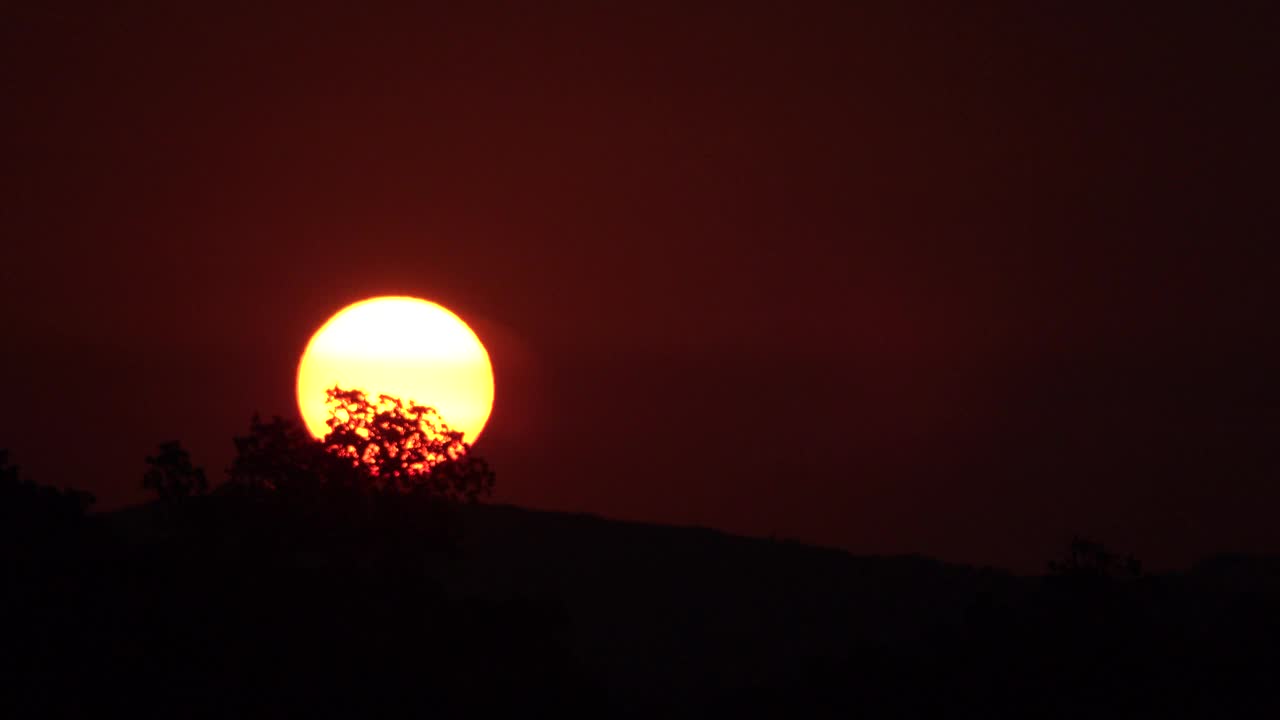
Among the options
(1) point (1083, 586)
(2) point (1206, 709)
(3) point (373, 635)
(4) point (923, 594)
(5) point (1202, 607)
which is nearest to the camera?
(3) point (373, 635)

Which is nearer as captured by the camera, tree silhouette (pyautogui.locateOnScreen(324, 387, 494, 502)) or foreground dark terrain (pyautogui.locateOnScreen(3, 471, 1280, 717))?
foreground dark terrain (pyautogui.locateOnScreen(3, 471, 1280, 717))

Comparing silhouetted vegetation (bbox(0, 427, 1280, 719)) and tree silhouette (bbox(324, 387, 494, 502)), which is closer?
silhouetted vegetation (bbox(0, 427, 1280, 719))

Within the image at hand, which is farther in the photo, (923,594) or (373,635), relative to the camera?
(923,594)

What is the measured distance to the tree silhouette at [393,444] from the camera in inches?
1569

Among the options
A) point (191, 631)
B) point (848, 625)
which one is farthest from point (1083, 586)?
point (848, 625)

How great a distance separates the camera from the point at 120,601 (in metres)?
32.6

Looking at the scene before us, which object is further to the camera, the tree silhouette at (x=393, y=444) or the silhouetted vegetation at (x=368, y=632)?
the tree silhouette at (x=393, y=444)

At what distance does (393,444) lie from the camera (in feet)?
131

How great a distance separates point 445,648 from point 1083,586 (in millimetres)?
16846

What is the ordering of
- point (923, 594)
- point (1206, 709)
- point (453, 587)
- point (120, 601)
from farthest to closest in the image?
point (923, 594) < point (453, 587) < point (1206, 709) < point (120, 601)

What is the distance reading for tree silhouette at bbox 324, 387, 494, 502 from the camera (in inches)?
1569

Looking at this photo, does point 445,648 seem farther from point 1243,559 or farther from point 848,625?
point 1243,559

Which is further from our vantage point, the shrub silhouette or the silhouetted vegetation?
the shrub silhouette

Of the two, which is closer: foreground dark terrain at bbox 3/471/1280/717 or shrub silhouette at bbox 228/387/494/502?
foreground dark terrain at bbox 3/471/1280/717
